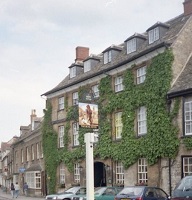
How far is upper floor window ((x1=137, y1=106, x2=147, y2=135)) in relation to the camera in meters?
26.9

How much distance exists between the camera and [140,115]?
27.4 metres

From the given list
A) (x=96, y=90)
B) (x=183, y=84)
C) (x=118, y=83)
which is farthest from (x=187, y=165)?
(x=96, y=90)

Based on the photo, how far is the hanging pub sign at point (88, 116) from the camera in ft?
45.3

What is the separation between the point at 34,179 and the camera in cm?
4194

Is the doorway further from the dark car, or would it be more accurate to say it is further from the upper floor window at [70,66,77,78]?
the dark car

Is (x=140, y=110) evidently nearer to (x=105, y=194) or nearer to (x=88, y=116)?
(x=105, y=194)

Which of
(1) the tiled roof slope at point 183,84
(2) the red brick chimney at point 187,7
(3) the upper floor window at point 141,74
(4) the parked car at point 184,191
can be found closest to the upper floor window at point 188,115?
(1) the tiled roof slope at point 183,84

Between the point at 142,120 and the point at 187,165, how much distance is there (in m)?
4.85

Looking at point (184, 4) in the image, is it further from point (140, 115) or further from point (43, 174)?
point (43, 174)

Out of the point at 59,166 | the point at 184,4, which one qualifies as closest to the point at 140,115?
the point at 184,4

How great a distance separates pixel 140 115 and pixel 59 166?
12086 mm

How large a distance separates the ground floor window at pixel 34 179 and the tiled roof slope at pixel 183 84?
2091cm

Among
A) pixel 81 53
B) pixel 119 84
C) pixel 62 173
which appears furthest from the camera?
pixel 81 53

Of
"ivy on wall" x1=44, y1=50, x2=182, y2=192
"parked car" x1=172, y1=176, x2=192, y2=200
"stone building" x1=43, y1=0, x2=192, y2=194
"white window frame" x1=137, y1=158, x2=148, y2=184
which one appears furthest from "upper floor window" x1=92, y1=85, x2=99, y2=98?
"parked car" x1=172, y1=176, x2=192, y2=200
